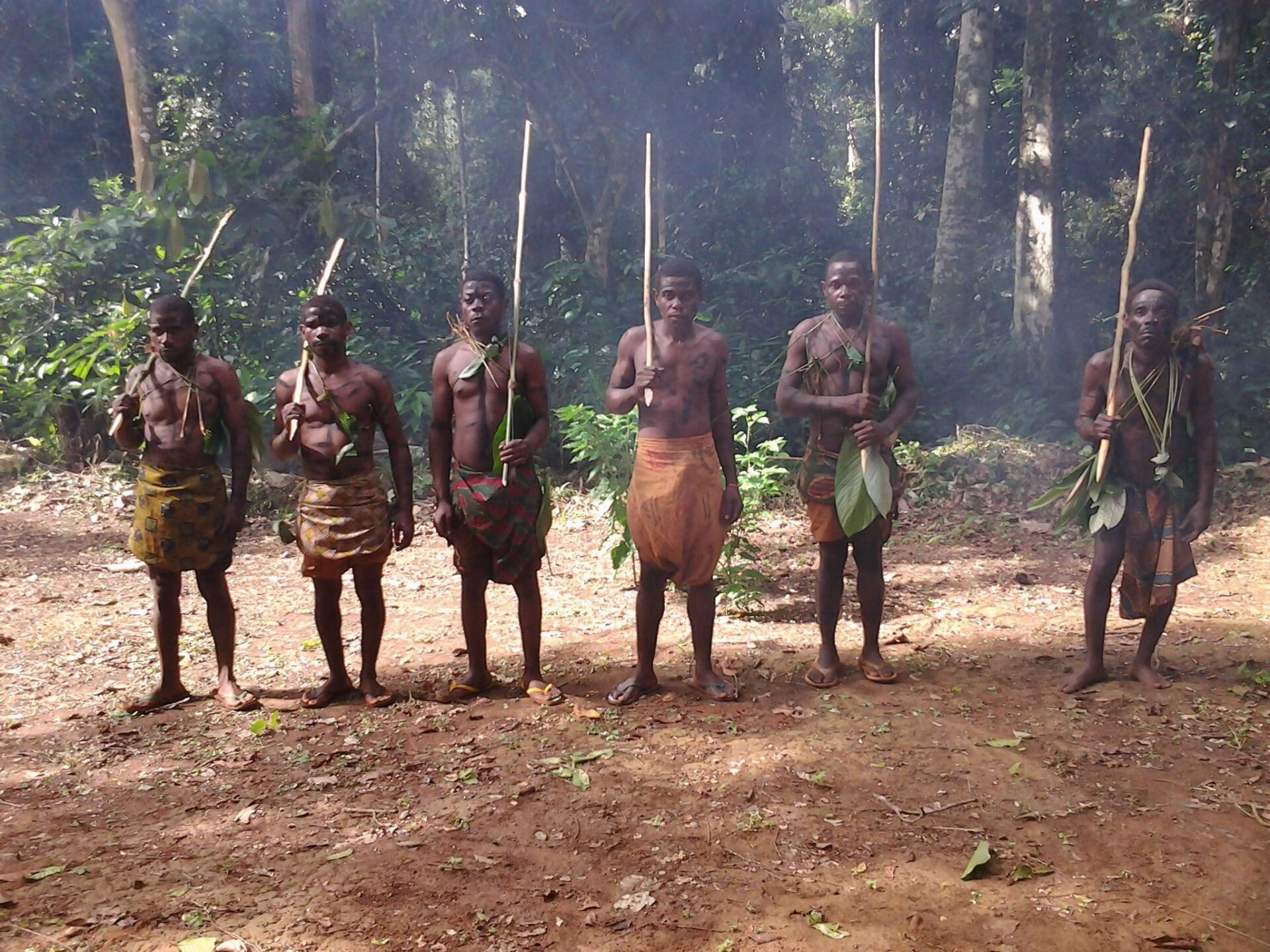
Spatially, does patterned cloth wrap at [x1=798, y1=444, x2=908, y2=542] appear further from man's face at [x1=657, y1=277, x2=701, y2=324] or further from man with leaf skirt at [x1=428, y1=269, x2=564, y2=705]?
man with leaf skirt at [x1=428, y1=269, x2=564, y2=705]

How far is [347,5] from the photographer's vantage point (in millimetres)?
10625

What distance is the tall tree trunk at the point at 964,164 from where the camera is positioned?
31.6ft

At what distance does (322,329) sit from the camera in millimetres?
3725

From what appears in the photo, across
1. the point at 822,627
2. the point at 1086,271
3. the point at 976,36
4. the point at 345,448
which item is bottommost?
the point at 822,627

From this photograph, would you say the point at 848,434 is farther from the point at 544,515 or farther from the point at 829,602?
the point at 544,515

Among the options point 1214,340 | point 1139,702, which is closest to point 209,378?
point 1139,702

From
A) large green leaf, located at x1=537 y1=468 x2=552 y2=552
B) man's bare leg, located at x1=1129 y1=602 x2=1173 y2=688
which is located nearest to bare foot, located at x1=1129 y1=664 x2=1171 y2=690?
man's bare leg, located at x1=1129 y1=602 x2=1173 y2=688

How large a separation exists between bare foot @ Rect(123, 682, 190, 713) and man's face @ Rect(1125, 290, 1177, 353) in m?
3.97

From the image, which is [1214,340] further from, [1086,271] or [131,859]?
[131,859]

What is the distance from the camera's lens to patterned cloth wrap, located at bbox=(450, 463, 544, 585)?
12.3ft

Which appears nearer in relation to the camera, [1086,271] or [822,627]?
[822,627]

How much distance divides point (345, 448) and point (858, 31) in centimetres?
1180

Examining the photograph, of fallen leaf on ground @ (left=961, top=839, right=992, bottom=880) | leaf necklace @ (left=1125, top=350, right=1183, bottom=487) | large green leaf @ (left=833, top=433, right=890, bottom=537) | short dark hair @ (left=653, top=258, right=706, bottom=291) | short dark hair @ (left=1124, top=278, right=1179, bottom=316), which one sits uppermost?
short dark hair @ (left=653, top=258, right=706, bottom=291)

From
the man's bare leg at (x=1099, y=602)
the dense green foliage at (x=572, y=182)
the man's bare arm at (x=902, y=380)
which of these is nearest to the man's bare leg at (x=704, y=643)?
the man's bare arm at (x=902, y=380)
